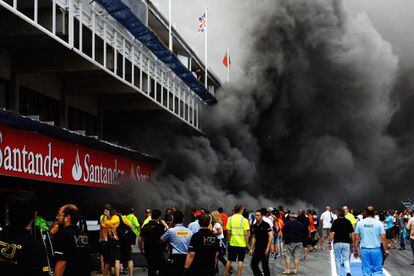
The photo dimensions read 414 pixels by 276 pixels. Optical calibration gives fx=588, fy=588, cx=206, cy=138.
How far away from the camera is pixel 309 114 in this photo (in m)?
38.9

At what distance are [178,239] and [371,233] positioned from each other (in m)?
3.57

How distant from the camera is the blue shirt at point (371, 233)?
34.4ft

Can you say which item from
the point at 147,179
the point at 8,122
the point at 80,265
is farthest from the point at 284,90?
the point at 80,265

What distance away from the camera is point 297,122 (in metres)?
39.1

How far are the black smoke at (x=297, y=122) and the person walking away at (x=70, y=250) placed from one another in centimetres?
2320

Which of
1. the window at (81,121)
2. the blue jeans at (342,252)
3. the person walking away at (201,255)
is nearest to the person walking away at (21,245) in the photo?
the person walking away at (201,255)

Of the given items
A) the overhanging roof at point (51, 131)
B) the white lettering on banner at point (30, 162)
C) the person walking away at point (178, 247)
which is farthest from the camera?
the white lettering on banner at point (30, 162)

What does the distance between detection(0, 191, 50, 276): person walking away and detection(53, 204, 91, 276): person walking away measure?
6.63 feet

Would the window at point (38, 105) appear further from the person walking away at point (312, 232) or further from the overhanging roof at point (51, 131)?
the person walking away at point (312, 232)

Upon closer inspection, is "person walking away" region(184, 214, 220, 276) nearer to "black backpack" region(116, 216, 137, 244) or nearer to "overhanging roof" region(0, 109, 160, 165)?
"black backpack" region(116, 216, 137, 244)

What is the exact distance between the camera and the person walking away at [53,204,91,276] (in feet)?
19.4

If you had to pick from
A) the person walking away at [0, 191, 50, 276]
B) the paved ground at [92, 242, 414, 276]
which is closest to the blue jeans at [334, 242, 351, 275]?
the paved ground at [92, 242, 414, 276]

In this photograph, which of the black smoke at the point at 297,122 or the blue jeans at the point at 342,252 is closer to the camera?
the blue jeans at the point at 342,252

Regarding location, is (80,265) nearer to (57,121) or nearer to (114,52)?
(114,52)
